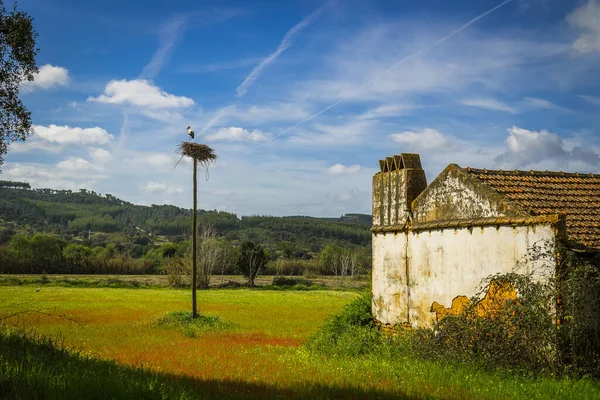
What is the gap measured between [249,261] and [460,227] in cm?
5120

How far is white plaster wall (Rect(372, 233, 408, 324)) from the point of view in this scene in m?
15.4

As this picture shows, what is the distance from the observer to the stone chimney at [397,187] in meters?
15.8

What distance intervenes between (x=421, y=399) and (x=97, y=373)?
521cm

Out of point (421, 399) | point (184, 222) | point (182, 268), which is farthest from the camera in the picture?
point (184, 222)

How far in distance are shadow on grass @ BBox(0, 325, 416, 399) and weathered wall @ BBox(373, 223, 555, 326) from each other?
4.27m

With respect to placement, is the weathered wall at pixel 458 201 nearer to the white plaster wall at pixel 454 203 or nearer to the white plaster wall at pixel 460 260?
the white plaster wall at pixel 454 203

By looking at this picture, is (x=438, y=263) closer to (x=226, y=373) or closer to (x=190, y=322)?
(x=226, y=373)

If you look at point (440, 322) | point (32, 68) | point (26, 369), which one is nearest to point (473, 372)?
point (440, 322)

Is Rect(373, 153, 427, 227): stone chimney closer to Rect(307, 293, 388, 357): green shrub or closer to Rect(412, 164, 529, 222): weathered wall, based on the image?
A: Rect(412, 164, 529, 222): weathered wall

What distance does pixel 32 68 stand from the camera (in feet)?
41.9

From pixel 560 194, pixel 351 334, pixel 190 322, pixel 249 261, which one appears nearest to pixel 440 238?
pixel 560 194

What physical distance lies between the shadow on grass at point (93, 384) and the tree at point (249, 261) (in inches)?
2030

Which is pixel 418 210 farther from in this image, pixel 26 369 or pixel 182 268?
pixel 182 268

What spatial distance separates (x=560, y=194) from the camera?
13.8 meters
